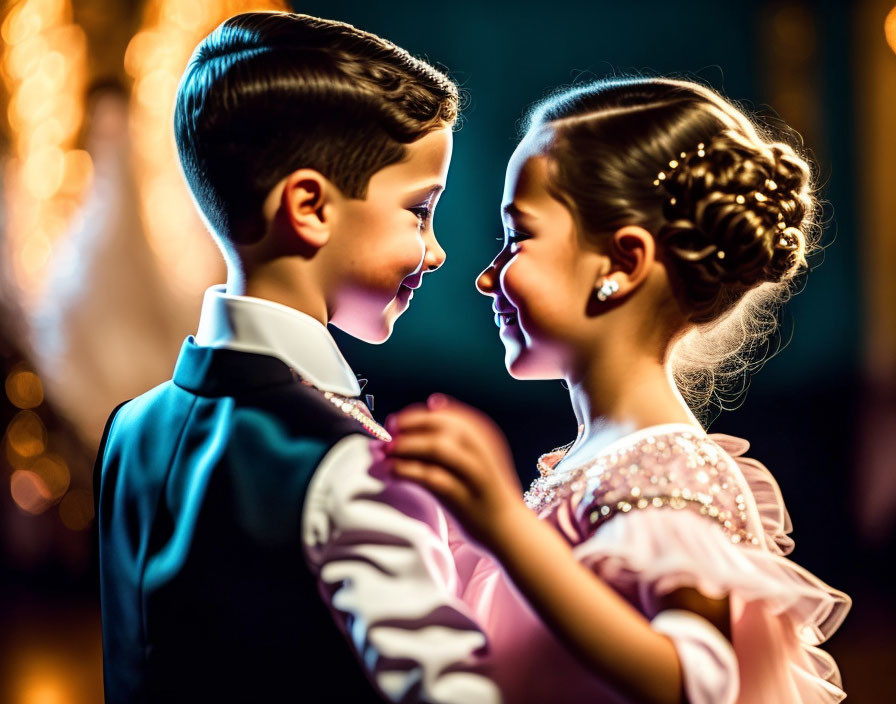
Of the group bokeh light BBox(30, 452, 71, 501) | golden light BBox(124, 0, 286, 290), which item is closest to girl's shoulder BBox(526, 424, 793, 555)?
golden light BBox(124, 0, 286, 290)

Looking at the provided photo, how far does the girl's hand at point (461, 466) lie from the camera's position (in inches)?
34.6

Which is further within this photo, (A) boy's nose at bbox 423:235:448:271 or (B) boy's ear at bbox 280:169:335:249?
(A) boy's nose at bbox 423:235:448:271

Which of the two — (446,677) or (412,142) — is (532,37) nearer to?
(412,142)

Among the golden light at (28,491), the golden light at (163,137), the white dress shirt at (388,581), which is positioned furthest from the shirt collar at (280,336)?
the golden light at (28,491)

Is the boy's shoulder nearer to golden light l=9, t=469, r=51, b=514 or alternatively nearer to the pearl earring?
the pearl earring

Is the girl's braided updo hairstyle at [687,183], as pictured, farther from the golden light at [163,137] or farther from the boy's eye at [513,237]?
the golden light at [163,137]

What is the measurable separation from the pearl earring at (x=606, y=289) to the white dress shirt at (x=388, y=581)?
1.19 feet

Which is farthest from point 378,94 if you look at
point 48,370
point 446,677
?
point 48,370

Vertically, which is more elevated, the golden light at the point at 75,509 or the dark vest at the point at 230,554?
the golden light at the point at 75,509

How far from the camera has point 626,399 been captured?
1.18 m

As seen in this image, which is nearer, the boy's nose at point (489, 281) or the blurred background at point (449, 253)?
the boy's nose at point (489, 281)

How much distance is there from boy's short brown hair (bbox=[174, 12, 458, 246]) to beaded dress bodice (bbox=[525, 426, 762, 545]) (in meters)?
0.41

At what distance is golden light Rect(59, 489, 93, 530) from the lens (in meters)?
3.84

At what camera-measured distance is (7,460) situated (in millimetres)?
3807
